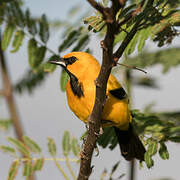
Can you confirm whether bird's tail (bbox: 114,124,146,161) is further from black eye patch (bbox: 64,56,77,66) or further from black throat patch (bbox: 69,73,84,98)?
black eye patch (bbox: 64,56,77,66)

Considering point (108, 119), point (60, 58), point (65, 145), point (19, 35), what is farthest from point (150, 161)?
point (19, 35)

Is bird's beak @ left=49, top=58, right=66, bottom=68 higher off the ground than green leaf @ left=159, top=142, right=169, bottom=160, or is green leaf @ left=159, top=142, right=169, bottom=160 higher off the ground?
bird's beak @ left=49, top=58, right=66, bottom=68

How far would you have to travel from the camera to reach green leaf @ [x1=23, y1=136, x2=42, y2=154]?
2.45m

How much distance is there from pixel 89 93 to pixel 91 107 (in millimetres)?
86

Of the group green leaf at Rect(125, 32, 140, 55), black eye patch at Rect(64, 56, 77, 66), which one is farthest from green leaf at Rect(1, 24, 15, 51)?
green leaf at Rect(125, 32, 140, 55)

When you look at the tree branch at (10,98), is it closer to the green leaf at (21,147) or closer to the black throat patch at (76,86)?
the green leaf at (21,147)

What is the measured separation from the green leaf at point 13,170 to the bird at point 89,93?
0.52 meters

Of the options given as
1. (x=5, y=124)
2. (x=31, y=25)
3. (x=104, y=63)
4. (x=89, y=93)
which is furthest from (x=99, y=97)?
(x=5, y=124)

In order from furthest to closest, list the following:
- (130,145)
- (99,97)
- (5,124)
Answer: (5,124)
(130,145)
(99,97)

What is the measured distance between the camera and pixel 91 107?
6.75 feet

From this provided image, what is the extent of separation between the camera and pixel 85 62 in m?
2.24

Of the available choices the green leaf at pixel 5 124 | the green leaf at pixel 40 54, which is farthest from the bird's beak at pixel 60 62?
the green leaf at pixel 5 124

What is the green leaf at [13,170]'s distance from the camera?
221 cm

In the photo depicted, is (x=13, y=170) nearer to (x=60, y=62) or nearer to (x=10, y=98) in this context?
(x=60, y=62)
